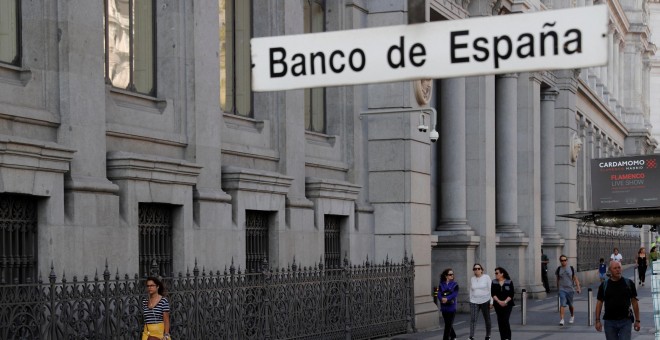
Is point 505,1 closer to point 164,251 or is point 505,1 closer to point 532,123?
point 532,123

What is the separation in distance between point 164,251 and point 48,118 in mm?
3636

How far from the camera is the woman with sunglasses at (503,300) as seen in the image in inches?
891

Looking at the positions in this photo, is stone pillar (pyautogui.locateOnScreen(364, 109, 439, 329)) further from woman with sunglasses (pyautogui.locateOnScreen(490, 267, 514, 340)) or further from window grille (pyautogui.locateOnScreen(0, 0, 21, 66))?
window grille (pyautogui.locateOnScreen(0, 0, 21, 66))

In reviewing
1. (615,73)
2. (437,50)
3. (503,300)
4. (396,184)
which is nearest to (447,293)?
(503,300)

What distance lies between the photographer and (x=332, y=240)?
24.8 metres

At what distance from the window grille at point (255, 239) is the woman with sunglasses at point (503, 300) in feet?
14.8

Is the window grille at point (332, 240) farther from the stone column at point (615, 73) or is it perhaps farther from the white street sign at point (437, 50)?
the stone column at point (615, 73)

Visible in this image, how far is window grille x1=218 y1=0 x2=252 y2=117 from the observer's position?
70.2ft

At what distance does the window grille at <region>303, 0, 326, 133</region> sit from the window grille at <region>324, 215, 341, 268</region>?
6.26 ft

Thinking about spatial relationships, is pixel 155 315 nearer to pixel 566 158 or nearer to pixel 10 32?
pixel 10 32

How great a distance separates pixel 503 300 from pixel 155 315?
33.7 ft

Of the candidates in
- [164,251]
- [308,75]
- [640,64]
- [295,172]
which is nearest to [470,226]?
[295,172]

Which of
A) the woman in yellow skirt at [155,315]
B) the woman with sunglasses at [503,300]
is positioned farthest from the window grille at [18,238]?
the woman with sunglasses at [503,300]

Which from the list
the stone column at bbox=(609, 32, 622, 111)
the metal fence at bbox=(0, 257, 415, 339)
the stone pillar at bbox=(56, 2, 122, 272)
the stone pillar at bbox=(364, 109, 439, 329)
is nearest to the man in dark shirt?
the stone pillar at bbox=(364, 109, 439, 329)
